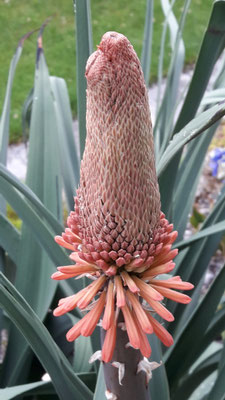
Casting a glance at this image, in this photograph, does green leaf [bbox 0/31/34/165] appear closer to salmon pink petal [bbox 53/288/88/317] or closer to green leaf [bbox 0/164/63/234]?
green leaf [bbox 0/164/63/234]

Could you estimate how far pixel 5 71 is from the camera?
14.3ft

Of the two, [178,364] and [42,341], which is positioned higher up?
[42,341]

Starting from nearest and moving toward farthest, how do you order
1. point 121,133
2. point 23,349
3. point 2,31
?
point 121,133, point 23,349, point 2,31

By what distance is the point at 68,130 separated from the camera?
1656 millimetres

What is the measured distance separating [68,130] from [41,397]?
2.46 feet

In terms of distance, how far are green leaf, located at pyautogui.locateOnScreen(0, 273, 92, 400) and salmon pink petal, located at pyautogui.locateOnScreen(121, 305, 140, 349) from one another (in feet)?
0.72

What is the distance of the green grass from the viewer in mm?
4254

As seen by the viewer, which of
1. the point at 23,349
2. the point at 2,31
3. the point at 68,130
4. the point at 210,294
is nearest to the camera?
the point at 210,294

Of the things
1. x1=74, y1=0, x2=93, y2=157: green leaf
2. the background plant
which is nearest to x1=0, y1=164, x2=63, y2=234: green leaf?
the background plant

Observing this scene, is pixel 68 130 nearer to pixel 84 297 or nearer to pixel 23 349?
pixel 23 349

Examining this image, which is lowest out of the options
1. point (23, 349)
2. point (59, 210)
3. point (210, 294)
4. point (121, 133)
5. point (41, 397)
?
point (41, 397)

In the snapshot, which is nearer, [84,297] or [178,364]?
[84,297]

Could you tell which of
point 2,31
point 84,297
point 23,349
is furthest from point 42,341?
point 2,31

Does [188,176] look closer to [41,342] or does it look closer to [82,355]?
[82,355]
